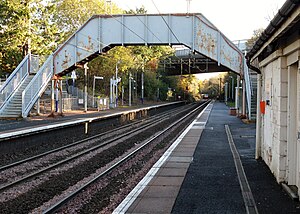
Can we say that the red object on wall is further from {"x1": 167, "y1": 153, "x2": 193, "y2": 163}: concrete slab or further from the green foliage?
the green foliage

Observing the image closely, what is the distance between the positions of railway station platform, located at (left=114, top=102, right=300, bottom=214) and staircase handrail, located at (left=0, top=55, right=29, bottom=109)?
17.5 metres

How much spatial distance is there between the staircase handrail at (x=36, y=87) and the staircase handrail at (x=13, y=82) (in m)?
1.64

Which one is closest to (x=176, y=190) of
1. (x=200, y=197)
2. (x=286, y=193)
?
Result: (x=200, y=197)

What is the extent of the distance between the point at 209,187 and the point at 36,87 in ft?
69.0

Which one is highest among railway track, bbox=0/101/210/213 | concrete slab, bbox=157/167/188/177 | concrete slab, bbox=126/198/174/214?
concrete slab, bbox=126/198/174/214

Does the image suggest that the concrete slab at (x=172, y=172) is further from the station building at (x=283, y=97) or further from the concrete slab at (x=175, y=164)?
the station building at (x=283, y=97)

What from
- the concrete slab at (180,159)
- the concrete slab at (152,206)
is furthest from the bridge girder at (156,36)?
the concrete slab at (152,206)

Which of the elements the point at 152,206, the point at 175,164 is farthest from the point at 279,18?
the point at 175,164

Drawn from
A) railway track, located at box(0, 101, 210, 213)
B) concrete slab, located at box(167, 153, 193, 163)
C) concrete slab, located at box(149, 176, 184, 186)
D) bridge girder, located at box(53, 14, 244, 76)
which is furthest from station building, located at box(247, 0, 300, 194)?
bridge girder, located at box(53, 14, 244, 76)

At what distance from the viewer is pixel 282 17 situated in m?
5.84

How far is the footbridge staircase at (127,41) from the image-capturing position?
26297mm

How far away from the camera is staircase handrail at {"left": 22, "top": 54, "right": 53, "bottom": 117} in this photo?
26.2m

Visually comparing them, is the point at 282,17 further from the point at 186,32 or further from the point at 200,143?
the point at 186,32

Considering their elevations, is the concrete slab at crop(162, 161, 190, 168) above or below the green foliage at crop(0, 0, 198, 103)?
below
